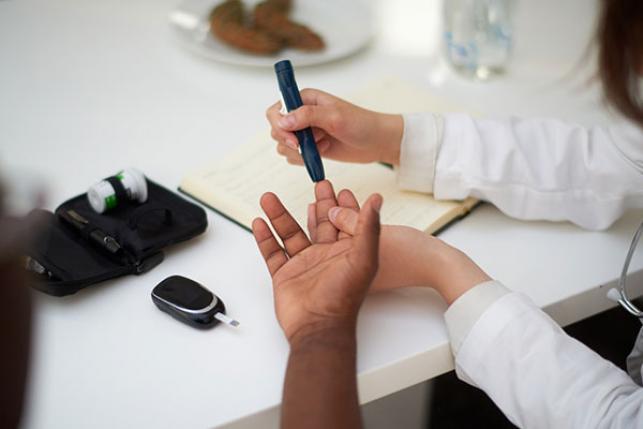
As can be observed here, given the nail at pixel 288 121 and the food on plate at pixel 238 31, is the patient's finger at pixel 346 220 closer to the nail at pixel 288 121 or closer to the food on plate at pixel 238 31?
the nail at pixel 288 121

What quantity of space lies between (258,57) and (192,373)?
563 mm

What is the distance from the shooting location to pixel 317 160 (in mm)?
773

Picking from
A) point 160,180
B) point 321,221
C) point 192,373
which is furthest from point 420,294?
point 160,180

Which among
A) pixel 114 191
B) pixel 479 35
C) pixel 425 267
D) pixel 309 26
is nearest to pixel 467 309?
pixel 425 267

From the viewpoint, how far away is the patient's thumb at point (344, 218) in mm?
696

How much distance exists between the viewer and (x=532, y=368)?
63 cm

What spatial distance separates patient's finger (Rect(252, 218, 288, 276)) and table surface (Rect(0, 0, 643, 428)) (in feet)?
0.09

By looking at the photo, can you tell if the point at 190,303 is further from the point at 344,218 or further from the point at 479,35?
the point at 479,35

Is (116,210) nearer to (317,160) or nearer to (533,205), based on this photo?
(317,160)

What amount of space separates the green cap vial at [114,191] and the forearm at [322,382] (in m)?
0.27

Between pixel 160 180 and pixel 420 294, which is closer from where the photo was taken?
pixel 420 294

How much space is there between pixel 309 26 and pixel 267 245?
55cm

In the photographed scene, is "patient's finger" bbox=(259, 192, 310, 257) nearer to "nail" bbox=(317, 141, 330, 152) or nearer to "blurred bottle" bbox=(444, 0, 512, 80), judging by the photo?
"nail" bbox=(317, 141, 330, 152)

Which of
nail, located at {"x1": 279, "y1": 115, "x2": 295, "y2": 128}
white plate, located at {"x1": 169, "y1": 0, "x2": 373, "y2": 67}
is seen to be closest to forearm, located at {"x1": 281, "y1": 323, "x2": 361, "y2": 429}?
nail, located at {"x1": 279, "y1": 115, "x2": 295, "y2": 128}
